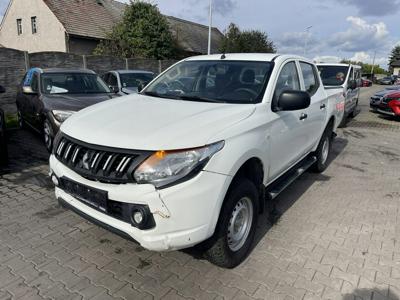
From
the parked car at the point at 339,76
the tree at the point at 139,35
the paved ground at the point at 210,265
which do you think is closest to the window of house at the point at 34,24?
the tree at the point at 139,35

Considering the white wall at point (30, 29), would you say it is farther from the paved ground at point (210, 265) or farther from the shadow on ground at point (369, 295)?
the shadow on ground at point (369, 295)

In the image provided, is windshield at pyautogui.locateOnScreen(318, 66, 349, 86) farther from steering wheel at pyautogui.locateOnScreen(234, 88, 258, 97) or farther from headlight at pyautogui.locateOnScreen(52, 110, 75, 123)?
headlight at pyautogui.locateOnScreen(52, 110, 75, 123)

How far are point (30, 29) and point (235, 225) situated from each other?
29920 millimetres

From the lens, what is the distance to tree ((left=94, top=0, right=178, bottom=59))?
22.5 metres

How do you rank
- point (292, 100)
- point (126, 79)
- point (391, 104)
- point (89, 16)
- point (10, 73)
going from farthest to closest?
point (89, 16) → point (391, 104) → point (10, 73) → point (126, 79) → point (292, 100)

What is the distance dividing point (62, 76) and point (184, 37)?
1091 inches

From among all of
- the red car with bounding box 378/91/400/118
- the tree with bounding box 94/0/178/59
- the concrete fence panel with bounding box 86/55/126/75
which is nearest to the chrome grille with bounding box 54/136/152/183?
the concrete fence panel with bounding box 86/55/126/75

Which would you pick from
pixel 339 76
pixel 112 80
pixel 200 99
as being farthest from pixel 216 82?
pixel 339 76

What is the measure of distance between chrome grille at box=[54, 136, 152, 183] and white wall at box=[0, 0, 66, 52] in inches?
945

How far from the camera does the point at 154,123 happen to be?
2748mm

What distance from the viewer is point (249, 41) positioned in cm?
3103

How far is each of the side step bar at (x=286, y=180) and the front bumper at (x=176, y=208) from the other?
48.8 inches

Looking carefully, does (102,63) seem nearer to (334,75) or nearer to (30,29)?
(334,75)

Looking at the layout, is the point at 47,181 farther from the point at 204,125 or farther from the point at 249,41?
the point at 249,41
